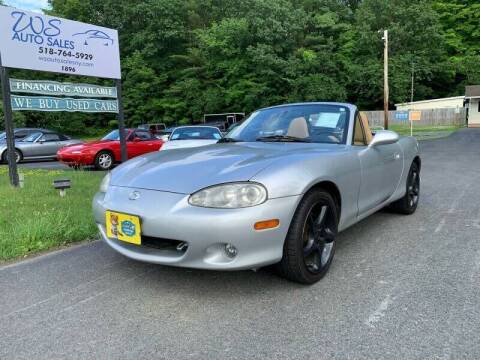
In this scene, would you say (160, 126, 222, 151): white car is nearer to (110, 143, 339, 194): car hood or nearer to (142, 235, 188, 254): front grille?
(110, 143, 339, 194): car hood

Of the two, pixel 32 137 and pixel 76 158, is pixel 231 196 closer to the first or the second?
pixel 76 158

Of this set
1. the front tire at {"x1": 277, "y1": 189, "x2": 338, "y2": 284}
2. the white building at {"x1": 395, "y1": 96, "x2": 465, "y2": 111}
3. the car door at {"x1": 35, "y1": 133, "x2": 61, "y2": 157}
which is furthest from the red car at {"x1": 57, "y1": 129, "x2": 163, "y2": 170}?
the white building at {"x1": 395, "y1": 96, "x2": 465, "y2": 111}

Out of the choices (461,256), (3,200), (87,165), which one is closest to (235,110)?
(87,165)

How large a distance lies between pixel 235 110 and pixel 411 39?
18239 millimetres

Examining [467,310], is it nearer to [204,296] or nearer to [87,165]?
[204,296]

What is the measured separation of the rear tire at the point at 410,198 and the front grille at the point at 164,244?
3364mm

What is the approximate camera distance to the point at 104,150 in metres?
13.1

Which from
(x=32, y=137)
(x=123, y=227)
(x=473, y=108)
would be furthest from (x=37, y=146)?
(x=473, y=108)

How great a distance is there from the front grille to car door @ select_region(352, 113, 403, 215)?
1.82 meters

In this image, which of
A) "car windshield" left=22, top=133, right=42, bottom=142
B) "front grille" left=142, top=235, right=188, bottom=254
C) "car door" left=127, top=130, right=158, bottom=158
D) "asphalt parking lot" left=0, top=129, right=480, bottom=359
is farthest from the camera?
"car windshield" left=22, top=133, right=42, bottom=142

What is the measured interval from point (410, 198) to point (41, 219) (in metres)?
4.50

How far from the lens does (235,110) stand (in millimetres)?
40375

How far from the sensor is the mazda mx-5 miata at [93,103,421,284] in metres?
2.77

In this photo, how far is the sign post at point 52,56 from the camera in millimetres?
7695
